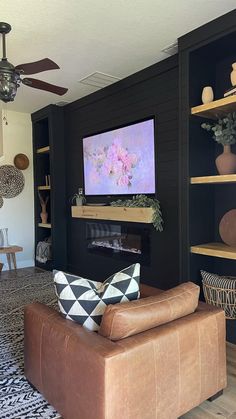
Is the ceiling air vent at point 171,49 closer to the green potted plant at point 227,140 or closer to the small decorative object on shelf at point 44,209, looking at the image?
the green potted plant at point 227,140

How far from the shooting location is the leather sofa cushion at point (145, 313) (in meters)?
1.50

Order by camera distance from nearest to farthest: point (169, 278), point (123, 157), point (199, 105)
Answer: point (199, 105) → point (169, 278) → point (123, 157)

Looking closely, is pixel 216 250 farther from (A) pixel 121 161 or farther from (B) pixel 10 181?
(B) pixel 10 181

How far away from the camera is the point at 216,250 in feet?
8.79

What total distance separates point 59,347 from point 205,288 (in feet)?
5.13

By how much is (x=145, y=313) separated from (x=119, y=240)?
2737mm

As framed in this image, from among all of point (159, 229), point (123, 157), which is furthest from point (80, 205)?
point (159, 229)

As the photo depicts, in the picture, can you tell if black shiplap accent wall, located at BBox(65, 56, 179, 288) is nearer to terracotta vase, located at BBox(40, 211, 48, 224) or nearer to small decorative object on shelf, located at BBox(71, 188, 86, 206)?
small decorative object on shelf, located at BBox(71, 188, 86, 206)

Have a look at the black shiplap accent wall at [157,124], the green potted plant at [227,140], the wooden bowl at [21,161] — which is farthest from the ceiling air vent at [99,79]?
the wooden bowl at [21,161]

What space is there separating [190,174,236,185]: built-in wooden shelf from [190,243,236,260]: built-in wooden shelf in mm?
578

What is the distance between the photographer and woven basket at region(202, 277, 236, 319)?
2.57 m

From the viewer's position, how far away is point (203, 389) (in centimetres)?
177

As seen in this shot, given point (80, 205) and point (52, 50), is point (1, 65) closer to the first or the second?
point (52, 50)

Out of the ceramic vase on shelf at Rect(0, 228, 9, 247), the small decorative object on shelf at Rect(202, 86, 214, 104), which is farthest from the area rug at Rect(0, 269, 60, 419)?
the small decorative object on shelf at Rect(202, 86, 214, 104)
